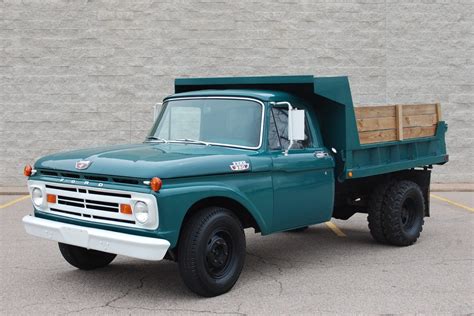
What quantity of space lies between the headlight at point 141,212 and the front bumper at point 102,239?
6.3 inches

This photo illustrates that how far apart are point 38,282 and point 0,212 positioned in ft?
17.1

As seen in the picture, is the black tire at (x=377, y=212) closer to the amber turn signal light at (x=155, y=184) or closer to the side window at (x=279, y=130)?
the side window at (x=279, y=130)

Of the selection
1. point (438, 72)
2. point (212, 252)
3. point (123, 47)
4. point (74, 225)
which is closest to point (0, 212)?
point (123, 47)

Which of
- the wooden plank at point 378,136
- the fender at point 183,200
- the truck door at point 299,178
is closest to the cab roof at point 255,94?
the truck door at point 299,178

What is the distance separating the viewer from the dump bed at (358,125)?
7.52 m

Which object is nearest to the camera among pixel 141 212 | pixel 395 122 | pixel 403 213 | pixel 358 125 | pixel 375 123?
pixel 141 212

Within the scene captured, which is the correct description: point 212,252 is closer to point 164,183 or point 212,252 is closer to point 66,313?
point 164,183

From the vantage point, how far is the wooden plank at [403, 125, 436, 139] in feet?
28.5

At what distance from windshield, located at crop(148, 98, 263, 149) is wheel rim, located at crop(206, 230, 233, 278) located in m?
1.05

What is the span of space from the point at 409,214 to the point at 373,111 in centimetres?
158

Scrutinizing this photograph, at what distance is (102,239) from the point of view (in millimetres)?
5676

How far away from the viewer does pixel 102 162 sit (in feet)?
19.4

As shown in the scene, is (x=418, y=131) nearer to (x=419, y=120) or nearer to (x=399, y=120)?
(x=419, y=120)

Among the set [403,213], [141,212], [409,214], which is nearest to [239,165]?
[141,212]
